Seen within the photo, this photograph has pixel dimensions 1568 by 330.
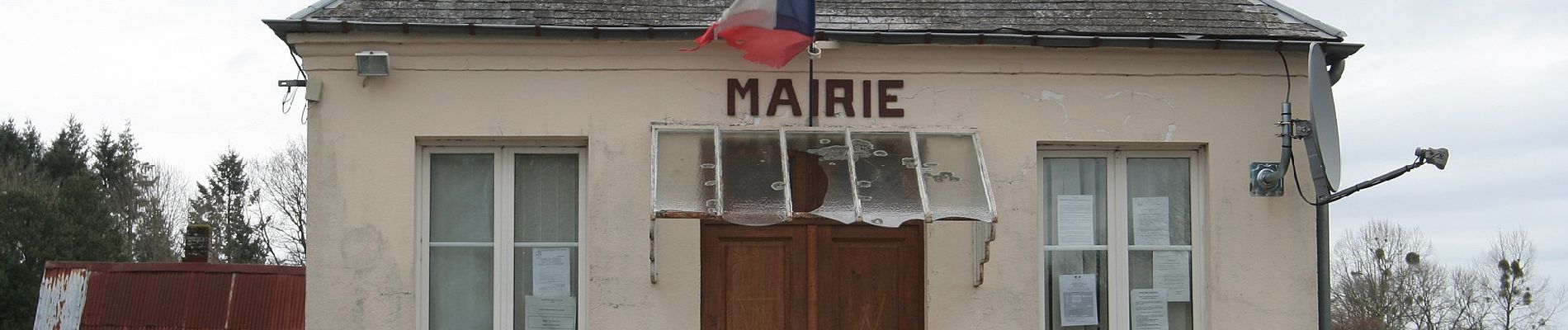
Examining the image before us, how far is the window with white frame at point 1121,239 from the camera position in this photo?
8242 millimetres

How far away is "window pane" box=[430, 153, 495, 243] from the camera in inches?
317

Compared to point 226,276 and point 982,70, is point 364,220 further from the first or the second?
point 226,276

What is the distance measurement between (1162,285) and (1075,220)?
648mm

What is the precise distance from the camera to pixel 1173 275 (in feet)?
27.2

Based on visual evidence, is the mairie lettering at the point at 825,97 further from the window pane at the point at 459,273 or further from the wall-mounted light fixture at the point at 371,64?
the wall-mounted light fixture at the point at 371,64

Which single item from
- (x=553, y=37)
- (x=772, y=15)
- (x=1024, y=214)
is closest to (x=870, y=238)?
(x=1024, y=214)

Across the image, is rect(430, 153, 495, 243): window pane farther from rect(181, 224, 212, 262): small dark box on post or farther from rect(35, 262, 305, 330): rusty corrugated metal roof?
rect(181, 224, 212, 262): small dark box on post

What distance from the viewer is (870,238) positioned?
8.06 metres

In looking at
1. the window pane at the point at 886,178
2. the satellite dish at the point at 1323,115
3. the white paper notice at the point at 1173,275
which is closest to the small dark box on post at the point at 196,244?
the window pane at the point at 886,178

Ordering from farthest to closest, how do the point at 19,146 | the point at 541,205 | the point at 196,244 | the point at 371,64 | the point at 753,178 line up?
the point at 19,146
the point at 196,244
the point at 541,205
the point at 371,64
the point at 753,178

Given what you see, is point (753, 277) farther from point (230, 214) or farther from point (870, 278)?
point (230, 214)

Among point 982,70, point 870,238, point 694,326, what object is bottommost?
point 694,326

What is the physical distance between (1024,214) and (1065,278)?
55 cm

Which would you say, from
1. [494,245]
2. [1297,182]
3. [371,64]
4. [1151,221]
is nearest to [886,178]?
[1151,221]
